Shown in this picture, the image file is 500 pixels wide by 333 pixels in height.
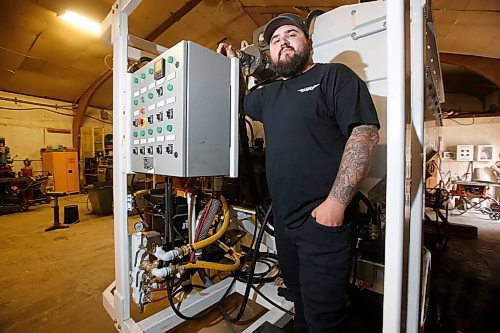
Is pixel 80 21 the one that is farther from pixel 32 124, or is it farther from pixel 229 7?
pixel 32 124

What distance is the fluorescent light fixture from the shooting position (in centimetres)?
340

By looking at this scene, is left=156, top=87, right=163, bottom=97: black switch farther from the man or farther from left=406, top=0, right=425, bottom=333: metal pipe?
left=406, top=0, right=425, bottom=333: metal pipe

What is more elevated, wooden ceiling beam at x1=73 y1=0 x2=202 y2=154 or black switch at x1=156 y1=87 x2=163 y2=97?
wooden ceiling beam at x1=73 y1=0 x2=202 y2=154

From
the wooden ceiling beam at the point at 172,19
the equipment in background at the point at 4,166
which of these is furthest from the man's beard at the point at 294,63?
the equipment in background at the point at 4,166

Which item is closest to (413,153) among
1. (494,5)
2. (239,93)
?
(239,93)

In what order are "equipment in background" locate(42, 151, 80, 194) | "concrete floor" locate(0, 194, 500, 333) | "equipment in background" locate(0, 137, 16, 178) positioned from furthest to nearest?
"equipment in background" locate(42, 151, 80, 194) → "equipment in background" locate(0, 137, 16, 178) → "concrete floor" locate(0, 194, 500, 333)

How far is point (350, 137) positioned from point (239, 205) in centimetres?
114

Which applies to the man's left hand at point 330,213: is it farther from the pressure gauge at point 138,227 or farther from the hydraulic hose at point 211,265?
the pressure gauge at point 138,227

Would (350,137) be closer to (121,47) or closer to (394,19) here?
(394,19)

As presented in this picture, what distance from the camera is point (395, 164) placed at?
0.58 m

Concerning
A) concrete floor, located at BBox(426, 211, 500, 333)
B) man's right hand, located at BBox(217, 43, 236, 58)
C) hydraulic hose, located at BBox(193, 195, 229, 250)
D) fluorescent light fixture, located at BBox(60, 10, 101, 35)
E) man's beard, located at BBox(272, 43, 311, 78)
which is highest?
fluorescent light fixture, located at BBox(60, 10, 101, 35)

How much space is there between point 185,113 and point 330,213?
709mm

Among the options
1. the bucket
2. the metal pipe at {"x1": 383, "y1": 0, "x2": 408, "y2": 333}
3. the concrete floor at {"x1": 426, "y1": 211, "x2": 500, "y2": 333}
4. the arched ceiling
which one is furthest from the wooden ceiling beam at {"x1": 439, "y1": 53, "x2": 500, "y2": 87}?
the bucket

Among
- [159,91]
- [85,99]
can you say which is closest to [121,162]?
[159,91]
